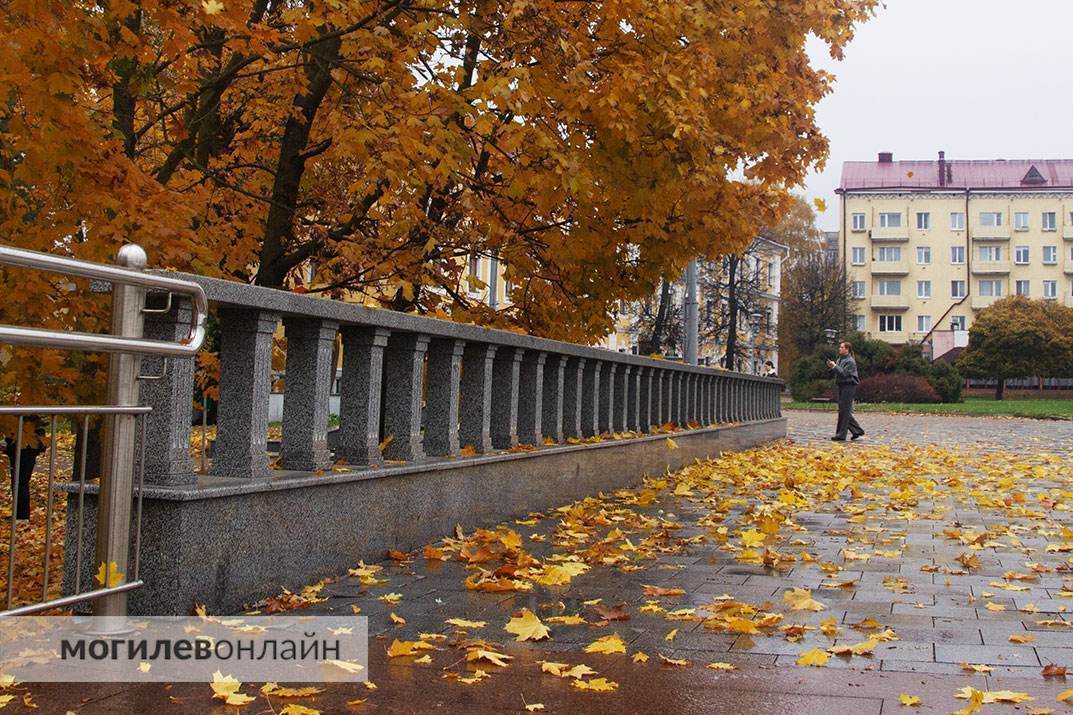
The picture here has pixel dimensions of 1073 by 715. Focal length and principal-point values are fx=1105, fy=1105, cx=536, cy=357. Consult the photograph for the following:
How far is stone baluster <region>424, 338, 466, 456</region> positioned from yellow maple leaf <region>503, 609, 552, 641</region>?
8.95 feet

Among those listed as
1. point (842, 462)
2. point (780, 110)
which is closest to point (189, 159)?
point (780, 110)

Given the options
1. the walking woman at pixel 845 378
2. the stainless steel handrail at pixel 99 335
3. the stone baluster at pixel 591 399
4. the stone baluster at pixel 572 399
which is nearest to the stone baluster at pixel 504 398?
the stone baluster at pixel 572 399

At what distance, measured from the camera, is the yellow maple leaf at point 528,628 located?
441cm

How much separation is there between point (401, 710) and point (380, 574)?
2407 millimetres

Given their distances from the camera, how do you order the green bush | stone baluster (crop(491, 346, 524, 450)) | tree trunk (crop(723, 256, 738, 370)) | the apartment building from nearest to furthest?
stone baluster (crop(491, 346, 524, 450)) → tree trunk (crop(723, 256, 738, 370)) → the green bush → the apartment building

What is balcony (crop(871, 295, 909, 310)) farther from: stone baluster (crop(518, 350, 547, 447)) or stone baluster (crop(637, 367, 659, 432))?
stone baluster (crop(518, 350, 547, 447))

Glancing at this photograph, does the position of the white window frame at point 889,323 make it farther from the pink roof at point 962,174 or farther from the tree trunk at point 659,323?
the tree trunk at point 659,323

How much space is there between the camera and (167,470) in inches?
177

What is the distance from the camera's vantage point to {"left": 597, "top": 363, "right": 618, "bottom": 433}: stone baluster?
11.0 m

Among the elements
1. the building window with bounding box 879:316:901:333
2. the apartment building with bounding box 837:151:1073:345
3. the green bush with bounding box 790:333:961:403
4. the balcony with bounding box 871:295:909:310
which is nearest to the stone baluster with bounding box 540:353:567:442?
the green bush with bounding box 790:333:961:403

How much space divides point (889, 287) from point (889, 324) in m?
3.46

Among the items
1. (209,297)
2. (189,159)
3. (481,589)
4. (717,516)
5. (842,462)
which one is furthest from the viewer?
(842,462)

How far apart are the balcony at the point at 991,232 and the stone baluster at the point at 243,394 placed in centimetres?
9855

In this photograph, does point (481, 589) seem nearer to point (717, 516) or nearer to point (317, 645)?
point (317, 645)
